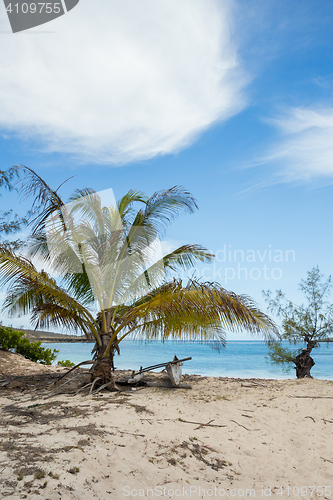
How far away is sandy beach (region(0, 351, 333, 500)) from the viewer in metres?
3.65

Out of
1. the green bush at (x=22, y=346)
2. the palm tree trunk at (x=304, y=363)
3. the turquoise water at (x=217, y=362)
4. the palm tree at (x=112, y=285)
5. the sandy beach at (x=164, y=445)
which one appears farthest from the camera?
the turquoise water at (x=217, y=362)

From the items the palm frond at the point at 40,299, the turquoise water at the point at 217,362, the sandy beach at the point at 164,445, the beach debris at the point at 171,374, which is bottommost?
the turquoise water at the point at 217,362

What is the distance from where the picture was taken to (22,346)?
490 inches

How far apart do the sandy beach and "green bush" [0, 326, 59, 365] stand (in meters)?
4.86

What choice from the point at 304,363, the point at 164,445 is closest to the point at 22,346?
the point at 164,445

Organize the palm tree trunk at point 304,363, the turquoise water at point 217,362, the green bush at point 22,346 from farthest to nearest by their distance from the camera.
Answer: the turquoise water at point 217,362 < the green bush at point 22,346 < the palm tree trunk at point 304,363

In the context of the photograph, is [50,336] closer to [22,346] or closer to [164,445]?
[22,346]

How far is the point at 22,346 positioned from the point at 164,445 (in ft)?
30.9

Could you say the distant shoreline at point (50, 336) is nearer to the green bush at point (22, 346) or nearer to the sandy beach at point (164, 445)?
the green bush at point (22, 346)

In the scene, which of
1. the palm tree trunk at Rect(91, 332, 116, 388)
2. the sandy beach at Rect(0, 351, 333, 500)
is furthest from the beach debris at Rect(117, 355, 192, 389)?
the sandy beach at Rect(0, 351, 333, 500)

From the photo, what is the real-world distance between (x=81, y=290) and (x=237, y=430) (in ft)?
16.4

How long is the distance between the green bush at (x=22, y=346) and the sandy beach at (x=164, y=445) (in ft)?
16.0

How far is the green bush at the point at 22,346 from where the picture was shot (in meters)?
11.9

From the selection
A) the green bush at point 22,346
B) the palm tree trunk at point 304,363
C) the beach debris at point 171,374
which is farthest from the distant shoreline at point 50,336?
the palm tree trunk at point 304,363
